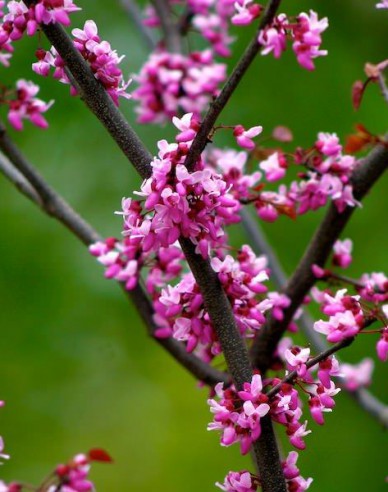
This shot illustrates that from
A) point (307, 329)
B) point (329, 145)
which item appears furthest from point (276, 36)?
point (307, 329)

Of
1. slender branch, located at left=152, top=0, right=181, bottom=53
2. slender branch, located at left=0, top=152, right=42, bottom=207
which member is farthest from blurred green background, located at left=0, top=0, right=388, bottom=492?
slender branch, located at left=0, top=152, right=42, bottom=207

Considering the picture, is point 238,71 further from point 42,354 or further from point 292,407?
point 42,354

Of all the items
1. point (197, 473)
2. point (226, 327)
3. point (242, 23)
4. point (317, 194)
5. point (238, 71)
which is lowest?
point (226, 327)

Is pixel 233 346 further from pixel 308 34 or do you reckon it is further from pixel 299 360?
pixel 308 34

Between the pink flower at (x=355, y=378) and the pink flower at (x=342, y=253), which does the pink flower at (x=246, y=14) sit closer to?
the pink flower at (x=342, y=253)

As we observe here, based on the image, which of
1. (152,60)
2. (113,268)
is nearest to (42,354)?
(152,60)

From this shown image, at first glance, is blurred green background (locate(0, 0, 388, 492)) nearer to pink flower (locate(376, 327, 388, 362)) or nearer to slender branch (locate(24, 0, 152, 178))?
pink flower (locate(376, 327, 388, 362))
